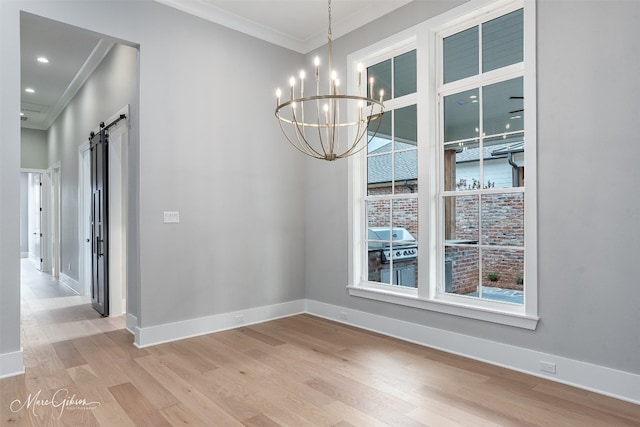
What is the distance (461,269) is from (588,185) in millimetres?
1215

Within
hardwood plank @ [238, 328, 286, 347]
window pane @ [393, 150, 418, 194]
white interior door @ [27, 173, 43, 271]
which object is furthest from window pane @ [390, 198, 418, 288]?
white interior door @ [27, 173, 43, 271]

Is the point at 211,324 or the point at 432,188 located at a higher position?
the point at 432,188

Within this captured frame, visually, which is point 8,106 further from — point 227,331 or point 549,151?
point 549,151

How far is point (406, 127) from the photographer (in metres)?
3.86

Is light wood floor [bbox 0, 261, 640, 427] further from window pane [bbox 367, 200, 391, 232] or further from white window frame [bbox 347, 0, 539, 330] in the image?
window pane [bbox 367, 200, 391, 232]

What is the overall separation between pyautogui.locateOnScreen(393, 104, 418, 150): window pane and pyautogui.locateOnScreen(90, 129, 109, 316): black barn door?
354 cm

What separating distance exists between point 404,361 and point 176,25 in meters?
3.81

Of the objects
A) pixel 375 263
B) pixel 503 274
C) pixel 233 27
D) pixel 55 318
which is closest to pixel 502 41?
pixel 503 274

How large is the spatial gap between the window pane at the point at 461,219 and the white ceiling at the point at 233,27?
1.99 metres

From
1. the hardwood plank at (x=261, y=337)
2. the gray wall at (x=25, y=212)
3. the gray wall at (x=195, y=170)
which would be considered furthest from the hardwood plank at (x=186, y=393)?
the gray wall at (x=25, y=212)

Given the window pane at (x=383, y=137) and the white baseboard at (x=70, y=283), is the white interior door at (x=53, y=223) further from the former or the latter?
the window pane at (x=383, y=137)

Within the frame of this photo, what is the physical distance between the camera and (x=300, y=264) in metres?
4.85

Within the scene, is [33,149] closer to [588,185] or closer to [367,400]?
[367,400]

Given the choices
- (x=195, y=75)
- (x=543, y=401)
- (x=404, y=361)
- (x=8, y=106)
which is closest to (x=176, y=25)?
(x=195, y=75)
